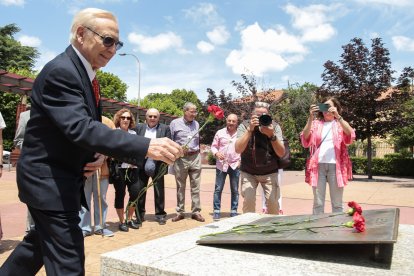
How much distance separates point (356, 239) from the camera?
2.26 metres

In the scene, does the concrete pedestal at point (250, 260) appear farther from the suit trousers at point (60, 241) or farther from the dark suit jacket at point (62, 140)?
the dark suit jacket at point (62, 140)

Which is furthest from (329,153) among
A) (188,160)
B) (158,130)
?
(158,130)

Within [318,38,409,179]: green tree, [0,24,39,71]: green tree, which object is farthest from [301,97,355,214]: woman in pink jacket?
[0,24,39,71]: green tree

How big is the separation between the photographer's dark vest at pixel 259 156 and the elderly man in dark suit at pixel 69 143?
334cm

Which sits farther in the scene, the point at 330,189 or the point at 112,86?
the point at 112,86

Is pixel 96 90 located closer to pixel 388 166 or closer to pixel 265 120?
pixel 265 120

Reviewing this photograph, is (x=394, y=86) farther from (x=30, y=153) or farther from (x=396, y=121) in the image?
(x=30, y=153)

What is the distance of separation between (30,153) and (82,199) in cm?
44

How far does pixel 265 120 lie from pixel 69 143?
3.10m

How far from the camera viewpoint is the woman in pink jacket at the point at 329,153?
5.06 metres

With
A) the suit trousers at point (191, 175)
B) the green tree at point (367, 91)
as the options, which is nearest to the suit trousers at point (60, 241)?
the suit trousers at point (191, 175)

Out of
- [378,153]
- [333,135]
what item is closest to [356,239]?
[333,135]

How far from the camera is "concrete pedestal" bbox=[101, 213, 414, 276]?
218 cm

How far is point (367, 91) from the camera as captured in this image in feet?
60.0
